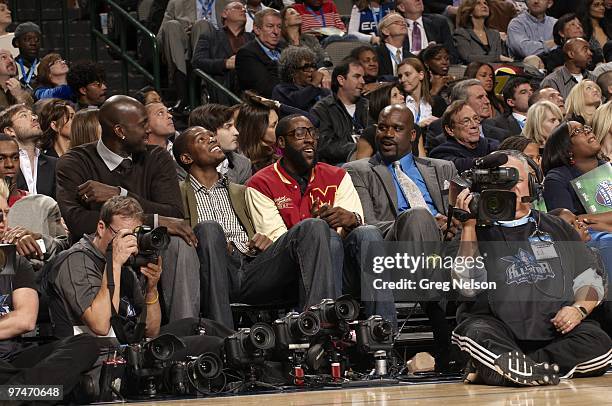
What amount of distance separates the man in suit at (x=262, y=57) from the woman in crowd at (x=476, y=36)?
2.38 meters

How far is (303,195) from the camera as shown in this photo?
25.5 feet

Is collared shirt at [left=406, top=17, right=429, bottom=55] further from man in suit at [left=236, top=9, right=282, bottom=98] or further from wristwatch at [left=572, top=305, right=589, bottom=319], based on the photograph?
wristwatch at [left=572, top=305, right=589, bottom=319]

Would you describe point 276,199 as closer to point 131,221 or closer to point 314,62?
point 131,221

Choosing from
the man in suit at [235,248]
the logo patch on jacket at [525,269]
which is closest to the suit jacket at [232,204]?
the man in suit at [235,248]

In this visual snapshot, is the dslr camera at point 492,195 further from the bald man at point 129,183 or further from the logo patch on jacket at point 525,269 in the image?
the bald man at point 129,183

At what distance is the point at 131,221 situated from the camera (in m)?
6.66

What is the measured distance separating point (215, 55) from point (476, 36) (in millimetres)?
2936

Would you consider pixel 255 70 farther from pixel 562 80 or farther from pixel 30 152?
pixel 30 152

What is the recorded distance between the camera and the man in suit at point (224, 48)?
11.1m

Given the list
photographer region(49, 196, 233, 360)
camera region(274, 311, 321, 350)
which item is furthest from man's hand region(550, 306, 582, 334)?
photographer region(49, 196, 233, 360)

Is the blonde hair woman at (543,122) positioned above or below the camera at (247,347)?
above

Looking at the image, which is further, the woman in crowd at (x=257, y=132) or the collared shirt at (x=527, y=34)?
the collared shirt at (x=527, y=34)

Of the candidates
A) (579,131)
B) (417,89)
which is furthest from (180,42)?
(579,131)

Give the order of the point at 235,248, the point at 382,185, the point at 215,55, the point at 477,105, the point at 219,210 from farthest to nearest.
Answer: the point at 215,55 → the point at 477,105 → the point at 382,185 → the point at 219,210 → the point at 235,248
